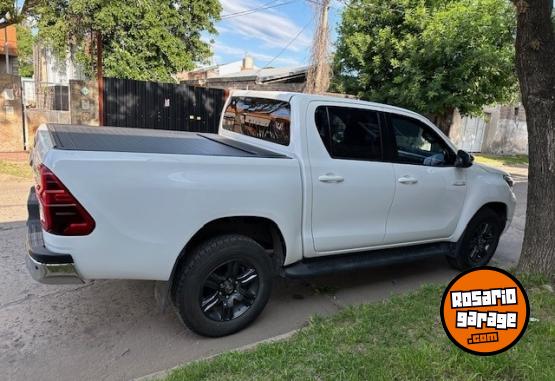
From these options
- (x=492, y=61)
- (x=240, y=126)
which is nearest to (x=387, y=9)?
(x=492, y=61)

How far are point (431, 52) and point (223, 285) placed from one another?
10748 millimetres

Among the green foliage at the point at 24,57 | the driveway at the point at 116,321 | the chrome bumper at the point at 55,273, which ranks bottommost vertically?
the driveway at the point at 116,321

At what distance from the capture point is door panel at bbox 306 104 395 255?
3709 mm

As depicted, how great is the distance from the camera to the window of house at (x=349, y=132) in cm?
Result: 385

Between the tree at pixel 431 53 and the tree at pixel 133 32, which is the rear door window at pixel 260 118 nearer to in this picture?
the tree at pixel 431 53

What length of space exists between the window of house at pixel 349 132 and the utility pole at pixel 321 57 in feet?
36.1

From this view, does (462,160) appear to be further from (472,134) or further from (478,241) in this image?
(472,134)

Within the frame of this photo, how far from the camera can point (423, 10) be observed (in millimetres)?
12539

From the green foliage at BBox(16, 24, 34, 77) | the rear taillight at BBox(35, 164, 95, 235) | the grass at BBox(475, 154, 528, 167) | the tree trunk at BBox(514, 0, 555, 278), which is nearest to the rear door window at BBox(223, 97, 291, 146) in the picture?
the rear taillight at BBox(35, 164, 95, 235)

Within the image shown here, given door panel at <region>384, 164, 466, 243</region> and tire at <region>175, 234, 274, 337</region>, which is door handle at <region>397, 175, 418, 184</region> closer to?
door panel at <region>384, 164, 466, 243</region>

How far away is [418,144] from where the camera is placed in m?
4.67

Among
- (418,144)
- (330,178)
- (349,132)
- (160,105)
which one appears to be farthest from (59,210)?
(160,105)

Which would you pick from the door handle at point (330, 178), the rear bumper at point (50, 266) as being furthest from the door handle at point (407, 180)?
the rear bumper at point (50, 266)

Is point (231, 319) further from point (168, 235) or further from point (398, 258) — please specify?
point (398, 258)
